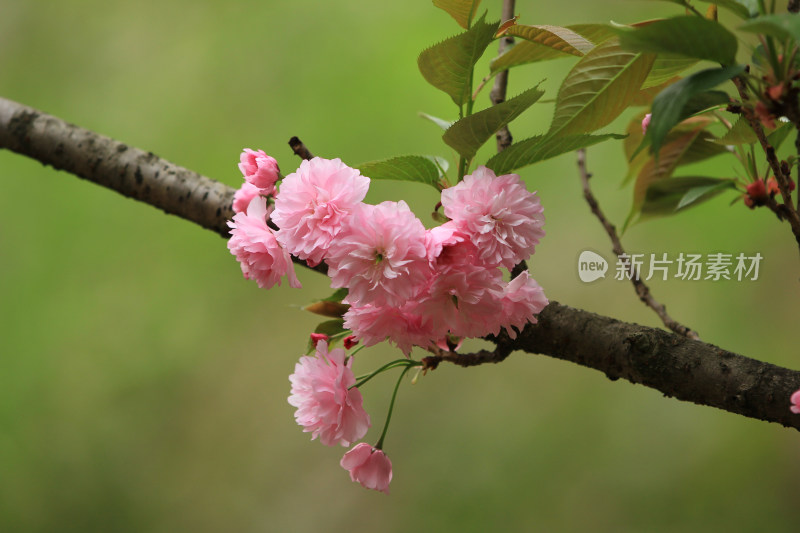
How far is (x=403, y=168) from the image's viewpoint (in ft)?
1.67

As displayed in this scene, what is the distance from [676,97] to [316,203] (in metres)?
0.25

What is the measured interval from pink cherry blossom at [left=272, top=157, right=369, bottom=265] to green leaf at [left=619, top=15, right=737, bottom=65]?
20 cm

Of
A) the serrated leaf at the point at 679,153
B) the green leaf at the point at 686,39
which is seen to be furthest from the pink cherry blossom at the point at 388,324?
the serrated leaf at the point at 679,153

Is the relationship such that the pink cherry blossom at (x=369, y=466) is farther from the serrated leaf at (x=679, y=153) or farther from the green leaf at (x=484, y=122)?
the serrated leaf at (x=679, y=153)

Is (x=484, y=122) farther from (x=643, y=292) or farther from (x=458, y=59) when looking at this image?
(x=643, y=292)

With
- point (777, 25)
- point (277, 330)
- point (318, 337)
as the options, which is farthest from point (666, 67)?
point (277, 330)

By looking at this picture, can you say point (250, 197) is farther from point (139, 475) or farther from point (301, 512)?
point (139, 475)

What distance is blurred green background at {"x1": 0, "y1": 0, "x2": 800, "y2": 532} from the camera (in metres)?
1.41

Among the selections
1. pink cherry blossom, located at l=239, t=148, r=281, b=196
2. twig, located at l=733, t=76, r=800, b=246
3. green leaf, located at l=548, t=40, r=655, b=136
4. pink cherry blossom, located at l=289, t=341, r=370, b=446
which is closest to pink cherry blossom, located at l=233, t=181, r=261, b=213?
pink cherry blossom, located at l=239, t=148, r=281, b=196

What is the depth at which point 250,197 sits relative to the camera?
613mm

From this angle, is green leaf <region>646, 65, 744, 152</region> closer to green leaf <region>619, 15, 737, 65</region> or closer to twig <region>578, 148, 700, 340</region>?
green leaf <region>619, 15, 737, 65</region>

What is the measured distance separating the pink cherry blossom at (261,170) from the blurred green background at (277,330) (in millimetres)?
1001

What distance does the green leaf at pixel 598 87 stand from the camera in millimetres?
521

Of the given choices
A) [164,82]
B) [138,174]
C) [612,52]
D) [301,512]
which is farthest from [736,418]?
[164,82]
